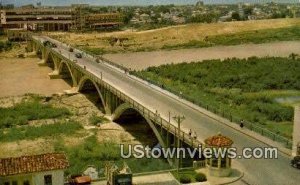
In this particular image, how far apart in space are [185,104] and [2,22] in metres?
155

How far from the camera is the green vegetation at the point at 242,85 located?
60469mm

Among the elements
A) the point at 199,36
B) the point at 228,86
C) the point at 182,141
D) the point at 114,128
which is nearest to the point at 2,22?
the point at 199,36

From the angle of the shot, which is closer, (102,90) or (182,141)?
(182,141)

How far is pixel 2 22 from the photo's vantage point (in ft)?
639

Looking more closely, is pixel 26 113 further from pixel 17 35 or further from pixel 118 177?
pixel 17 35

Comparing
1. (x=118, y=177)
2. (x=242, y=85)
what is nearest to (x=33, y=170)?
(x=118, y=177)

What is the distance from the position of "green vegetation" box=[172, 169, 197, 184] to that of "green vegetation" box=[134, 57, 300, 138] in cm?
1408

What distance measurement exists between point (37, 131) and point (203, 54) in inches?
3270

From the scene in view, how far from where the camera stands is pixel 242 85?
83.2m

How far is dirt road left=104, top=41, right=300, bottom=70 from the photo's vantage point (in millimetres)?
124312

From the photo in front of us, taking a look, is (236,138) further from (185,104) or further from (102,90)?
(102,90)

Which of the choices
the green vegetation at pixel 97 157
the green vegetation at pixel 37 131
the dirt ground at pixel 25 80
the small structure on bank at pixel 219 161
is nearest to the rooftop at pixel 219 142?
the small structure on bank at pixel 219 161

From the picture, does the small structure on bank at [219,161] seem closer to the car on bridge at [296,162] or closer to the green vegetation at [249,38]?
the car on bridge at [296,162]

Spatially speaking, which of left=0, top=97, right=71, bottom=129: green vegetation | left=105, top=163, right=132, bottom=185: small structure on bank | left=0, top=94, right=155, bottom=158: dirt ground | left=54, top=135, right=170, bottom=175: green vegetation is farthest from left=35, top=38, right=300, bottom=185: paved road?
left=0, top=97, right=71, bottom=129: green vegetation
